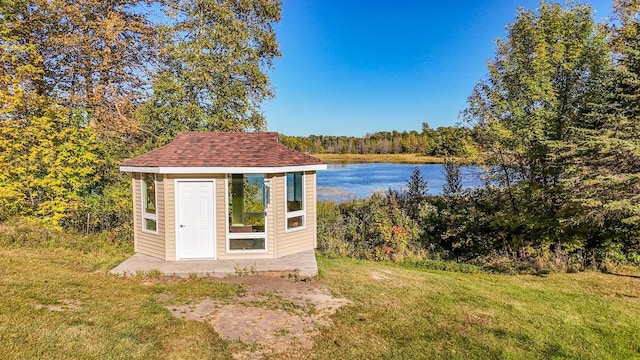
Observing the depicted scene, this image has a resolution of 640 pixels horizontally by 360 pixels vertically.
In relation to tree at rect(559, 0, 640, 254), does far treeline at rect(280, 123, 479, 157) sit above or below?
above

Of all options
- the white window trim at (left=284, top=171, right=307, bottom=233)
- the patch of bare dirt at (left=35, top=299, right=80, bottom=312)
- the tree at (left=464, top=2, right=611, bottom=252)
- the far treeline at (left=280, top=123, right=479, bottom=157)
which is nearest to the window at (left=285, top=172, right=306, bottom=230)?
the white window trim at (left=284, top=171, right=307, bottom=233)

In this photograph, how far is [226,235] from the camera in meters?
7.12

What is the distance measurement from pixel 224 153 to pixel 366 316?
445cm

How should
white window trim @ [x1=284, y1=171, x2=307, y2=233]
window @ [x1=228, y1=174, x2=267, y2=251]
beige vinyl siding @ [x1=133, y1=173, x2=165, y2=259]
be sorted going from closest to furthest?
beige vinyl siding @ [x1=133, y1=173, x2=165, y2=259], window @ [x1=228, y1=174, x2=267, y2=251], white window trim @ [x1=284, y1=171, x2=307, y2=233]

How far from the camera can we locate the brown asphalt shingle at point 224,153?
704cm

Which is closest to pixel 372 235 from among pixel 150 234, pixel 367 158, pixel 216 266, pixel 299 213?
pixel 299 213

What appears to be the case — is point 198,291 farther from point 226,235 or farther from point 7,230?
point 7,230

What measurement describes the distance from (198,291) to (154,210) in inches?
101

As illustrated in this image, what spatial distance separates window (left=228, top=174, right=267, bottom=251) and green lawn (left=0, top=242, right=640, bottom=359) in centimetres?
123

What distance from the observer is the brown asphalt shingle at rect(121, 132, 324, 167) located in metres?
7.04

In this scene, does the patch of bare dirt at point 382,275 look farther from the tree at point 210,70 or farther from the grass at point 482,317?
the tree at point 210,70

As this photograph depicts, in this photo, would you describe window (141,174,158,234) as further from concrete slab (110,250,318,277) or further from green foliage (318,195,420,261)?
green foliage (318,195,420,261)

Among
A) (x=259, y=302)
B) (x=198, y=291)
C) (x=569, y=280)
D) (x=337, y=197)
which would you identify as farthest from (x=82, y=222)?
(x=569, y=280)

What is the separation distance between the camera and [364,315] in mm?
4957
